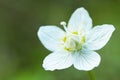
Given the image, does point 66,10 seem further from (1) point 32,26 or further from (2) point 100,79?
(2) point 100,79

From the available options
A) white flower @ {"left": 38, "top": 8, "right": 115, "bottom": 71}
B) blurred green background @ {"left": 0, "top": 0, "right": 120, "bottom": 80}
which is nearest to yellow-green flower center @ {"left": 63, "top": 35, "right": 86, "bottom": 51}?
white flower @ {"left": 38, "top": 8, "right": 115, "bottom": 71}

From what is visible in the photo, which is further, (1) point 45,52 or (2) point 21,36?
(2) point 21,36

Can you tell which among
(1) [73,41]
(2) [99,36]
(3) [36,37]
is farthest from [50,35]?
(3) [36,37]

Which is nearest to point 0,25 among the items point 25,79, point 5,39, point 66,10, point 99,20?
point 5,39

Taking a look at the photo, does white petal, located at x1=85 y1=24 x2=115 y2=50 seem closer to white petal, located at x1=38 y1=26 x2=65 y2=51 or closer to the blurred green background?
white petal, located at x1=38 y1=26 x2=65 y2=51

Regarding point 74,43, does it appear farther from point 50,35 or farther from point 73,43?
point 50,35

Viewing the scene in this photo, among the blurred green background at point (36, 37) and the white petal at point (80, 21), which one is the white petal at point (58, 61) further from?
the blurred green background at point (36, 37)
